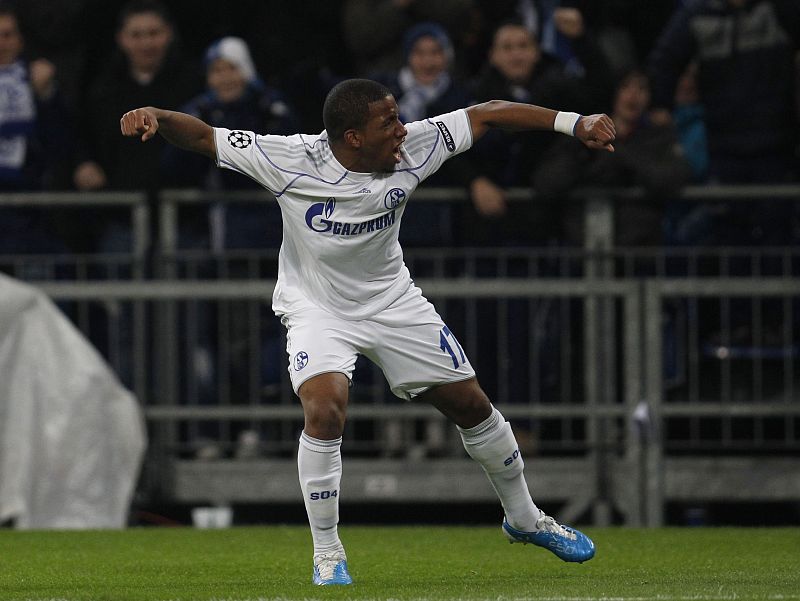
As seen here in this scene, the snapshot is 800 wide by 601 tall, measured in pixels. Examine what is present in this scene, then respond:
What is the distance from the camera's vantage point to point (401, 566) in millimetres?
8000

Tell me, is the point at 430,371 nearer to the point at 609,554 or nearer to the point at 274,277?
the point at 609,554

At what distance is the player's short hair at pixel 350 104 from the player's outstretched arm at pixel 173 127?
0.55 m

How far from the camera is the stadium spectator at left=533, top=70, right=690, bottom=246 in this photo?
35.3 feet

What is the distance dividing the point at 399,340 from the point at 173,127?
52.3 inches

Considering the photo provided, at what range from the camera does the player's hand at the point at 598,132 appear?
717cm

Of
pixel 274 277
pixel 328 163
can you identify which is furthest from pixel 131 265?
pixel 328 163

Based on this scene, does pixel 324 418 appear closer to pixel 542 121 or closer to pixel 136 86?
pixel 542 121

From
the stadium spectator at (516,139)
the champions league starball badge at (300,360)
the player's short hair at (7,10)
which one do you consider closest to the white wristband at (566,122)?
the champions league starball badge at (300,360)

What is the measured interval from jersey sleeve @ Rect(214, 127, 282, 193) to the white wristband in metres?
1.22

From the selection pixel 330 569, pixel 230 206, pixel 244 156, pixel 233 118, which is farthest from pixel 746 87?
pixel 330 569

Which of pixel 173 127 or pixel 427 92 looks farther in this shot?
pixel 427 92

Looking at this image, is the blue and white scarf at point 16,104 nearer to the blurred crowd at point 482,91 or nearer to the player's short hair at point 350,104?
the blurred crowd at point 482,91

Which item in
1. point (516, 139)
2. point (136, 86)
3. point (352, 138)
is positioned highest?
point (136, 86)

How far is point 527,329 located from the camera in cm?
1080
